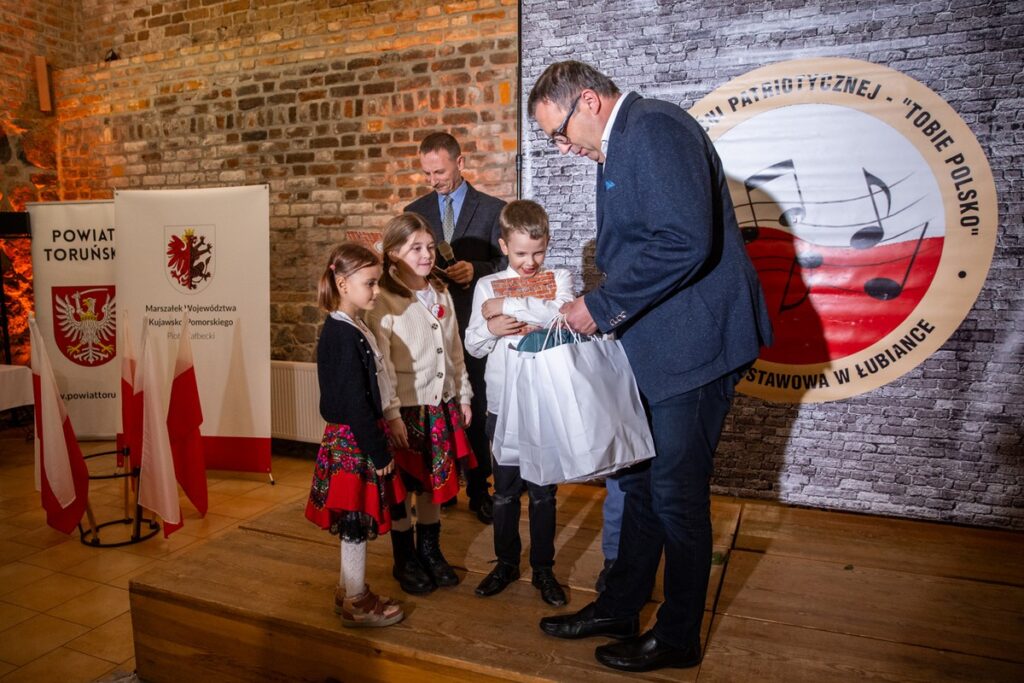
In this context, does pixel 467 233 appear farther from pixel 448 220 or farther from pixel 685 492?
pixel 685 492

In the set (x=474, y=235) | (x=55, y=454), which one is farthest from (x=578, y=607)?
(x=55, y=454)

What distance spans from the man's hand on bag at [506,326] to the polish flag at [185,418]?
1979 mm

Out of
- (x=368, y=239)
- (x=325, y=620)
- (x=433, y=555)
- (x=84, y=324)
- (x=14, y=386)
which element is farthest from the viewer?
(x=84, y=324)

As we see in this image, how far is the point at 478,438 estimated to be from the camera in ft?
9.36

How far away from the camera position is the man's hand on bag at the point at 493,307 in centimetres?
183

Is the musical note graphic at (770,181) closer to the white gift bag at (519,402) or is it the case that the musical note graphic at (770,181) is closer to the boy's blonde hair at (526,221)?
the boy's blonde hair at (526,221)

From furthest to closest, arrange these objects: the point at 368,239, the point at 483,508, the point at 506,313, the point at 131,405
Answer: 1. the point at 131,405
2. the point at 483,508
3. the point at 368,239
4. the point at 506,313

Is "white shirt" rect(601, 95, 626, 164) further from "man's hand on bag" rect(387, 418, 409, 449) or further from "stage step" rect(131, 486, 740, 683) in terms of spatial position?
"stage step" rect(131, 486, 740, 683)

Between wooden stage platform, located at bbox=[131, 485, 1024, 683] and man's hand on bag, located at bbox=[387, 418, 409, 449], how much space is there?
1.68 ft

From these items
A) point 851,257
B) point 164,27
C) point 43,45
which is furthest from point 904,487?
point 43,45

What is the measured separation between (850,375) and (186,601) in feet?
8.89

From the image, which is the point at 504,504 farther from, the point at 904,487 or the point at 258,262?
the point at 258,262

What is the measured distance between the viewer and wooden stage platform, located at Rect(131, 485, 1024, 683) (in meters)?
1.72

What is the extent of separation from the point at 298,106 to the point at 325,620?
3.34 metres
